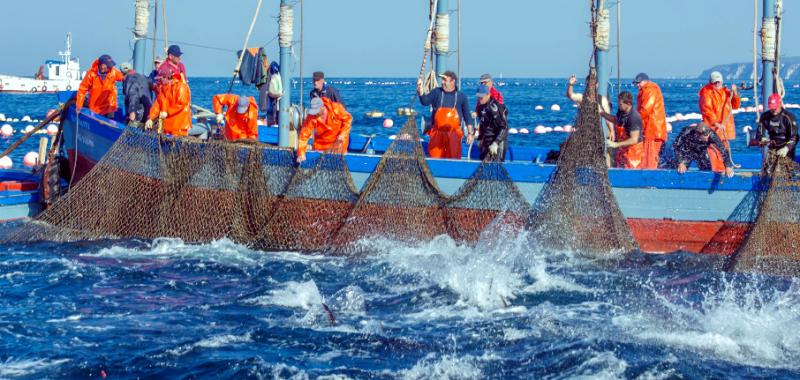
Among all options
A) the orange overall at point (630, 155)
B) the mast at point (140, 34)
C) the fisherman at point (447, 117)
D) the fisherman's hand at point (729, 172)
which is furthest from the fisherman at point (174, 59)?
the fisherman's hand at point (729, 172)

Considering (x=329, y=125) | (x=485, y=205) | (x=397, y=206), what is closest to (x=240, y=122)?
(x=329, y=125)

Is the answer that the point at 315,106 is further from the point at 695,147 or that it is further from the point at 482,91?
the point at 695,147

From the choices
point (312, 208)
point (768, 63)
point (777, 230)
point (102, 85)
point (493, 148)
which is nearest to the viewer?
point (777, 230)

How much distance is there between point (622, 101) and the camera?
1498 centimetres

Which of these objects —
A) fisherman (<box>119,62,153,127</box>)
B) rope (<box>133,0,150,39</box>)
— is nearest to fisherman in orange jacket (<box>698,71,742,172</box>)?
fisherman (<box>119,62,153,127</box>)

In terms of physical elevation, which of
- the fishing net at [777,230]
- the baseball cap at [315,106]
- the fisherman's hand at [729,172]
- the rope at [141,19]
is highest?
the rope at [141,19]

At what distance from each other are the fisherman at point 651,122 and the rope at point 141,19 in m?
9.63

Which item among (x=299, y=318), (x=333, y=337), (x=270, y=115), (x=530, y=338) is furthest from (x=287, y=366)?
(x=270, y=115)

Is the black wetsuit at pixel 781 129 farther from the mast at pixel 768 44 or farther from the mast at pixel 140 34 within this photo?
the mast at pixel 140 34

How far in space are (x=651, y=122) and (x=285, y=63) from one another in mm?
5731

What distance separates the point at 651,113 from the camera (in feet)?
51.7

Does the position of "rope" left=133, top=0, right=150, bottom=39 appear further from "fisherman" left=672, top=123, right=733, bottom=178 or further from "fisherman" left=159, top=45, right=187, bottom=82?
"fisherman" left=672, top=123, right=733, bottom=178

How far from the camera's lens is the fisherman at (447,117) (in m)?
15.9

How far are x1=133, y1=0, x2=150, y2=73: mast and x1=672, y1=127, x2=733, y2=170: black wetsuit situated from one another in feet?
33.6
